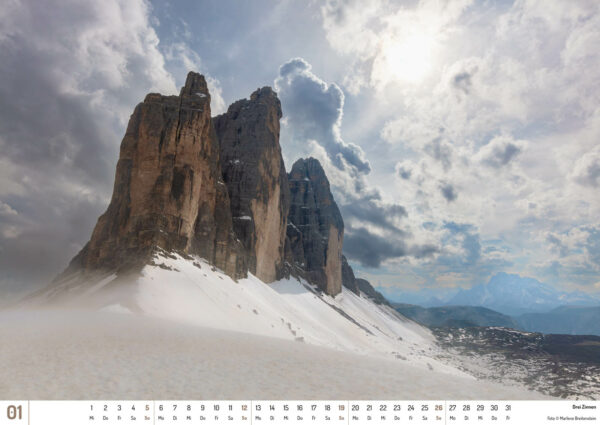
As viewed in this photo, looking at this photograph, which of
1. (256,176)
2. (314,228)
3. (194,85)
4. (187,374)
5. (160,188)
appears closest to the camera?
(187,374)

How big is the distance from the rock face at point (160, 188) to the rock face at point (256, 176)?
1792cm

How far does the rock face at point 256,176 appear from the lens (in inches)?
2569

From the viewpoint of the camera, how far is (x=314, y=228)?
11200 cm

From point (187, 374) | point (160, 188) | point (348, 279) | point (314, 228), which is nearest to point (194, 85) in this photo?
point (160, 188)

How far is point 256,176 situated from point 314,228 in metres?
49.1

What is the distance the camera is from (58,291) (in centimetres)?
3491

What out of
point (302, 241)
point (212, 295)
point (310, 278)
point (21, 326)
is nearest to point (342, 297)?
point (310, 278)

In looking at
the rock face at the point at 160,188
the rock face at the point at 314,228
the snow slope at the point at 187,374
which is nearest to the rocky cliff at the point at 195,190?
the rock face at the point at 160,188

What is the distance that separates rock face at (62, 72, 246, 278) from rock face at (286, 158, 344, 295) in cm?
5127

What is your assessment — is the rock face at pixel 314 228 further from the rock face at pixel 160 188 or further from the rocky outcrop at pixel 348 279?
the rock face at pixel 160 188

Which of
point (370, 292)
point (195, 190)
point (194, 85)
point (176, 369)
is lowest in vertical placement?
point (370, 292)

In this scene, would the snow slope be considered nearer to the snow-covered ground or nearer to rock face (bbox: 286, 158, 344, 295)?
the snow-covered ground
